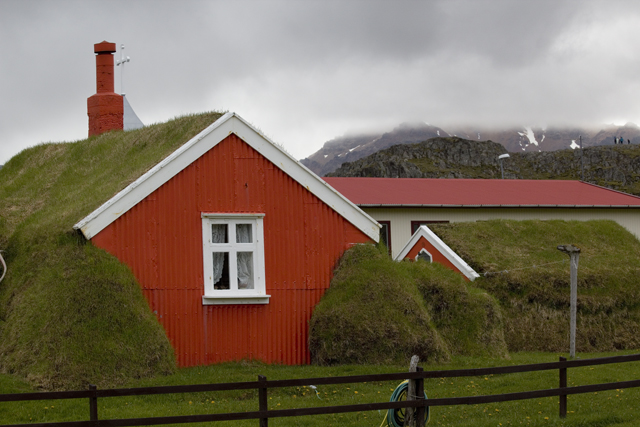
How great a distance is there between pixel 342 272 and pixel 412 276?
8.12 ft

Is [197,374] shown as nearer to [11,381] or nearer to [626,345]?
[11,381]

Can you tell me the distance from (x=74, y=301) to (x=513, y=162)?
140612mm

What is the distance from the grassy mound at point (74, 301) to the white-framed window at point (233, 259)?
6.09ft

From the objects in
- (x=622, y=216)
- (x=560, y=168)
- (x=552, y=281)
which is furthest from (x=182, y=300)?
(x=560, y=168)

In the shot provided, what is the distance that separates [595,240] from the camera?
27.8 m

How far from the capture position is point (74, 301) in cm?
1480

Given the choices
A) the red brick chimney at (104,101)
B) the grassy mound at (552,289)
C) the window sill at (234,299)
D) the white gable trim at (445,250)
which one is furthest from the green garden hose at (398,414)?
the red brick chimney at (104,101)

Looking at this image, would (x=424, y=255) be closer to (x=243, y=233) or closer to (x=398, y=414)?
(x=243, y=233)

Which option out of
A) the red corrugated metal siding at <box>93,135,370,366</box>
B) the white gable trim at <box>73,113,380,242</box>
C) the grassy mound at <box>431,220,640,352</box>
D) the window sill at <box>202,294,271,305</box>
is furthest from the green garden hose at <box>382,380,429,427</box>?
the grassy mound at <box>431,220,640,352</box>

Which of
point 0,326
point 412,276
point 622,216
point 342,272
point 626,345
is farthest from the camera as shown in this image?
point 622,216

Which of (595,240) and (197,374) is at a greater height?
(595,240)

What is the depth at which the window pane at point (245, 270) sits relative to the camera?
17.5 m

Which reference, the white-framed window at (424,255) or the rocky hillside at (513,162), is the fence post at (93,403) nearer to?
the white-framed window at (424,255)

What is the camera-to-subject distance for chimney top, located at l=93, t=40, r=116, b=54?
2495 centimetres
